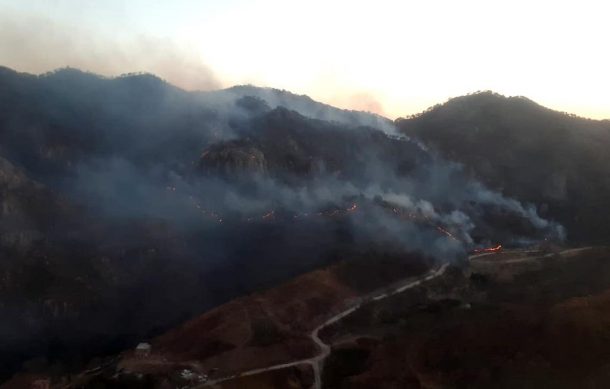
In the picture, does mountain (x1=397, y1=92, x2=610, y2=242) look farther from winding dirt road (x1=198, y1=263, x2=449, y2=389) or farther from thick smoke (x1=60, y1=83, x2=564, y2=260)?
winding dirt road (x1=198, y1=263, x2=449, y2=389)

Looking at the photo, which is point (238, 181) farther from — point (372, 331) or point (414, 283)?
point (372, 331)

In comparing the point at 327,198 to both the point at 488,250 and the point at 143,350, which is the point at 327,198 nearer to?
the point at 488,250

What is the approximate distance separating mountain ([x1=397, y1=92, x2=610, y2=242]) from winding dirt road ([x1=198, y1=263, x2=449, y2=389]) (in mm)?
56179

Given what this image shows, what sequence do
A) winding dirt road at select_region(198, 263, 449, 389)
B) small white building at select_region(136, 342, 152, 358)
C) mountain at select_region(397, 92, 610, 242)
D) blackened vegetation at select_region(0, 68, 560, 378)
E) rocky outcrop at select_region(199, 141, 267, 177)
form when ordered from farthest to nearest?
mountain at select_region(397, 92, 610, 242), rocky outcrop at select_region(199, 141, 267, 177), blackened vegetation at select_region(0, 68, 560, 378), small white building at select_region(136, 342, 152, 358), winding dirt road at select_region(198, 263, 449, 389)

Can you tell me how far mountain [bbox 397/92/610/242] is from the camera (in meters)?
157

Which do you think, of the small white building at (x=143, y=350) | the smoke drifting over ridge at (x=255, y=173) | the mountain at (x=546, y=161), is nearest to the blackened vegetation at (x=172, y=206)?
the smoke drifting over ridge at (x=255, y=173)

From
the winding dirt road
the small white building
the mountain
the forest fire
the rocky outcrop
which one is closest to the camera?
the winding dirt road

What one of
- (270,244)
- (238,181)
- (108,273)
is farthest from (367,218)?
(108,273)

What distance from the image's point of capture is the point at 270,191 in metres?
142

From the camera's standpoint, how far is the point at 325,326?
3595 inches

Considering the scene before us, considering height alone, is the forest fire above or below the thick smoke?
below

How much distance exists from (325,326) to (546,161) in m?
117

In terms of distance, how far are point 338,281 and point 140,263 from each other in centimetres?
3827

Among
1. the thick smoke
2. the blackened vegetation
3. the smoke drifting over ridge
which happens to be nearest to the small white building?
the blackened vegetation
